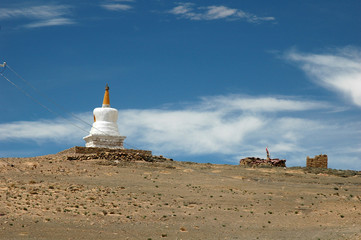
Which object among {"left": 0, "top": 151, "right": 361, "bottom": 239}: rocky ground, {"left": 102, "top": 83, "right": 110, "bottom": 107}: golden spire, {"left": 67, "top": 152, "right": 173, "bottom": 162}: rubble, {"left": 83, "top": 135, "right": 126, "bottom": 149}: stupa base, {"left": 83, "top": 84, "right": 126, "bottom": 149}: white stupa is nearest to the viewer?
{"left": 0, "top": 151, "right": 361, "bottom": 239}: rocky ground

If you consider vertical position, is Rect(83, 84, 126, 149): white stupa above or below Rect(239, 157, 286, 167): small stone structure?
above

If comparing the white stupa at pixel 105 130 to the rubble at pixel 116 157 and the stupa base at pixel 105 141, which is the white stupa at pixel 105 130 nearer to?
the stupa base at pixel 105 141

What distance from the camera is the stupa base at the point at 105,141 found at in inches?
1795

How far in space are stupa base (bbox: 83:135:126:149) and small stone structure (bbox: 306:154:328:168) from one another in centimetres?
1638

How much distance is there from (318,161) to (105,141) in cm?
1851

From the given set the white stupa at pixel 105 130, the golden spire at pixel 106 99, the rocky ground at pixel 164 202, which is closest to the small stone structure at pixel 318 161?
the rocky ground at pixel 164 202

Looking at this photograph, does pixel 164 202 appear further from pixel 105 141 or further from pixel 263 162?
pixel 263 162

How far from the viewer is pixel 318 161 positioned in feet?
151

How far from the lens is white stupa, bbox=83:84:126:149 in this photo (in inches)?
1802

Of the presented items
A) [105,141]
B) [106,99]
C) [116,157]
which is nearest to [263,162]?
[105,141]

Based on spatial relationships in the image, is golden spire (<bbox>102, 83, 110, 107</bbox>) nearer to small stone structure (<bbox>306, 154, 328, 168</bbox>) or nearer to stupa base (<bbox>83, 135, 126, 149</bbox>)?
stupa base (<bbox>83, 135, 126, 149</bbox>)

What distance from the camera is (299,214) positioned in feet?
90.9

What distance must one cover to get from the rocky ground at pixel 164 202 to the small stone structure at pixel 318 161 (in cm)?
649

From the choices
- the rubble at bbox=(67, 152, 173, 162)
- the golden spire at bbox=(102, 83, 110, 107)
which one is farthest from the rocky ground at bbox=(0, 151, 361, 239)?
the golden spire at bbox=(102, 83, 110, 107)
